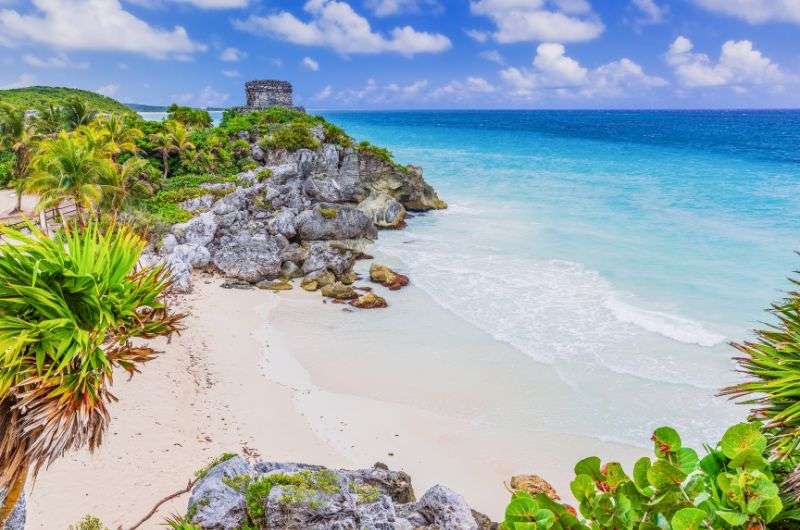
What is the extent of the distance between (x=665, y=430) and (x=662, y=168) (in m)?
63.7

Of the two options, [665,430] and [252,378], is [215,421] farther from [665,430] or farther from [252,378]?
[665,430]

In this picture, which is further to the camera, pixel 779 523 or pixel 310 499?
pixel 310 499

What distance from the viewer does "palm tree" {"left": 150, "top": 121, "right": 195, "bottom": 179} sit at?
1331 inches

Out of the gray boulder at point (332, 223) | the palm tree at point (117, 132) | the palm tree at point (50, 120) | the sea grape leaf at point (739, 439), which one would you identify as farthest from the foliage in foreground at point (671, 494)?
the palm tree at point (50, 120)

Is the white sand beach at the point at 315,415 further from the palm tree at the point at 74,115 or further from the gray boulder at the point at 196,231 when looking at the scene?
the palm tree at the point at 74,115

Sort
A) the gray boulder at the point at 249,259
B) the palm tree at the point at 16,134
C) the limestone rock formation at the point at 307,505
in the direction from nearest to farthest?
A: 1. the limestone rock formation at the point at 307,505
2. the gray boulder at the point at 249,259
3. the palm tree at the point at 16,134

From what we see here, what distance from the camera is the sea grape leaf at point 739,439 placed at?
3.01m

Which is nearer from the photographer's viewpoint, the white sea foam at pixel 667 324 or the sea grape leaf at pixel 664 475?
the sea grape leaf at pixel 664 475

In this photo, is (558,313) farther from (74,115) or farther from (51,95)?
(51,95)

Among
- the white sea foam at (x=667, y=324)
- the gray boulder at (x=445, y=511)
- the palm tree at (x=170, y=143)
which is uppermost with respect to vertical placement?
the palm tree at (x=170, y=143)

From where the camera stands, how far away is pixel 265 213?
28.1 m

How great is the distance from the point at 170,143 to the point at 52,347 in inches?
1306

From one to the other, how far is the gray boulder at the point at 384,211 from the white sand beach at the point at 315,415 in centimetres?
1535

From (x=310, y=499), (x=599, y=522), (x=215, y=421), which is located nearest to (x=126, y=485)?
(x=215, y=421)
